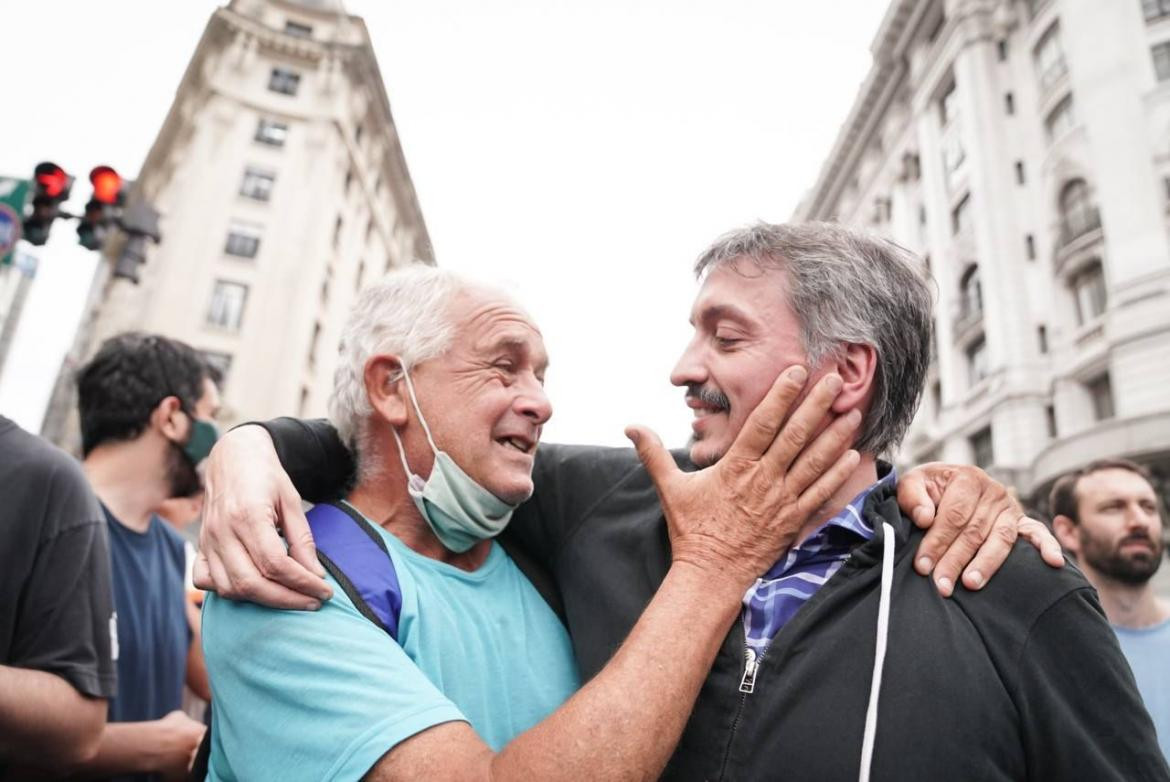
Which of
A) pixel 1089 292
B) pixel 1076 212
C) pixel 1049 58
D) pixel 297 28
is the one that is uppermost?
pixel 297 28

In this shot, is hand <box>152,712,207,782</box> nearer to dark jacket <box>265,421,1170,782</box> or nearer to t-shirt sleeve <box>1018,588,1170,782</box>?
dark jacket <box>265,421,1170,782</box>

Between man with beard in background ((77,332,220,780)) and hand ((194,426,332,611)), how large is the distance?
70.7 inches

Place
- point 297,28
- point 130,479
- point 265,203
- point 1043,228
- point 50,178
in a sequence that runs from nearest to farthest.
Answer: point 130,479
point 50,178
point 1043,228
point 265,203
point 297,28

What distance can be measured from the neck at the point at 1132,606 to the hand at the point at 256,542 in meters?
4.44

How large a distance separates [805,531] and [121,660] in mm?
2845

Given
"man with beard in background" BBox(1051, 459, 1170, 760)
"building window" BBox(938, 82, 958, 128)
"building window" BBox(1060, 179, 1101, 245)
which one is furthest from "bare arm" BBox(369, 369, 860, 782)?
"building window" BBox(938, 82, 958, 128)

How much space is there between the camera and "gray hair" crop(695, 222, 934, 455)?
85.4 inches

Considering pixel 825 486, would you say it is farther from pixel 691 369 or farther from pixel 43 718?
pixel 43 718

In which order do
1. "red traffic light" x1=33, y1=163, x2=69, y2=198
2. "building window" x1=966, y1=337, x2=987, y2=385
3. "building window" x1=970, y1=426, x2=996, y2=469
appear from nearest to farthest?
"red traffic light" x1=33, y1=163, x2=69, y2=198 < "building window" x1=970, y1=426, x2=996, y2=469 < "building window" x1=966, y1=337, x2=987, y2=385

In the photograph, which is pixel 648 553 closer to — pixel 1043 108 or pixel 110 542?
pixel 110 542

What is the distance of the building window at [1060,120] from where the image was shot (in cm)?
2267

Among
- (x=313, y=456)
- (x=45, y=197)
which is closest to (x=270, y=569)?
(x=313, y=456)

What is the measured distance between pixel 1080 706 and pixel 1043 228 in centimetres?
2590

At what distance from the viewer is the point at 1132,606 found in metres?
4.39
